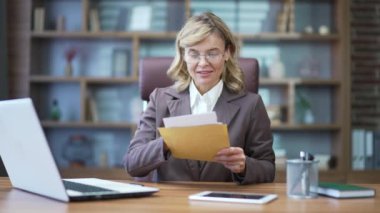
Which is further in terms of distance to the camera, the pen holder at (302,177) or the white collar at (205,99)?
the white collar at (205,99)

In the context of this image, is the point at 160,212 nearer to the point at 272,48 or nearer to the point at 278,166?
the point at 278,166

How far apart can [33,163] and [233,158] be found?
0.59 meters

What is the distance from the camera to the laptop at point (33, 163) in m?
1.23

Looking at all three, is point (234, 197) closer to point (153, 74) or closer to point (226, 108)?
point (226, 108)

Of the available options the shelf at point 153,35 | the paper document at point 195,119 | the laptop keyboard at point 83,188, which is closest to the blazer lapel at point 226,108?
the paper document at point 195,119

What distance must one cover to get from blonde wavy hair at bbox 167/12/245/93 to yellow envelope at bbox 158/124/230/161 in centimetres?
49

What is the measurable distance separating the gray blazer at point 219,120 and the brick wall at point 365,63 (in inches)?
86.7

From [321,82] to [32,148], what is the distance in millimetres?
3000

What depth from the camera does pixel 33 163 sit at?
132 cm

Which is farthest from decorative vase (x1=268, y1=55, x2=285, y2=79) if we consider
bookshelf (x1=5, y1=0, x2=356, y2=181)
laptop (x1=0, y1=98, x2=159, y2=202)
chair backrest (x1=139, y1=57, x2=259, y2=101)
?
laptop (x1=0, y1=98, x2=159, y2=202)

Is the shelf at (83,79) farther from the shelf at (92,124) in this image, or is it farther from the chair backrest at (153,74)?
the chair backrest at (153,74)

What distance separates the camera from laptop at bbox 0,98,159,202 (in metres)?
1.23

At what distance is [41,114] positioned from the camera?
4.14 m

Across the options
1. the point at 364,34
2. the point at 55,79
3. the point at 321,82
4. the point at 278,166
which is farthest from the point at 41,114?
the point at 364,34
